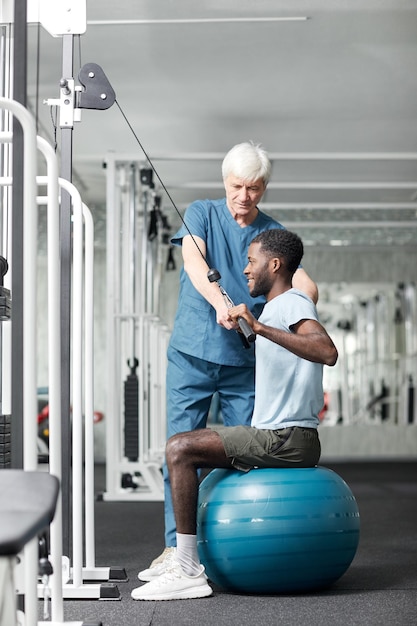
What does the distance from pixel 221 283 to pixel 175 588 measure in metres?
1.04

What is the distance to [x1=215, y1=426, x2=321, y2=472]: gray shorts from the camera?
2.89m

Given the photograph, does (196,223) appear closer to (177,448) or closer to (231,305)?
(231,305)

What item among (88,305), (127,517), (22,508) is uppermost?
(88,305)

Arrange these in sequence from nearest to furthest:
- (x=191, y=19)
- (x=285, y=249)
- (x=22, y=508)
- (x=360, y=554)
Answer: (x=22, y=508), (x=285, y=249), (x=360, y=554), (x=191, y=19)

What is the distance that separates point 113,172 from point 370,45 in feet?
6.40

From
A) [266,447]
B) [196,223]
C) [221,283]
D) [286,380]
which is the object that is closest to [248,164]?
[196,223]

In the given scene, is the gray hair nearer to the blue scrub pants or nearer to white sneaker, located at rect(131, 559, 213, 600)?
the blue scrub pants

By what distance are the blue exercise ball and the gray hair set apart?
1010 mm

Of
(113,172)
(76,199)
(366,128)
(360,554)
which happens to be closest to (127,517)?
(360,554)

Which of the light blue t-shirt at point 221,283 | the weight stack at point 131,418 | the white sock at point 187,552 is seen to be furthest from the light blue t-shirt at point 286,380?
the weight stack at point 131,418

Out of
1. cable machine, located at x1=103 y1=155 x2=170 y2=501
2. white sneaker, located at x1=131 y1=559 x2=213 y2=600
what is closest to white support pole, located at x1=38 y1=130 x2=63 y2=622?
white sneaker, located at x1=131 y1=559 x2=213 y2=600

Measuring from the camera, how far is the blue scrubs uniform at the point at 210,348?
324 cm

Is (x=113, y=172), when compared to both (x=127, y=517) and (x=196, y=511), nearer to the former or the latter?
(x=127, y=517)

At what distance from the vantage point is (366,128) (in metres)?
6.61
